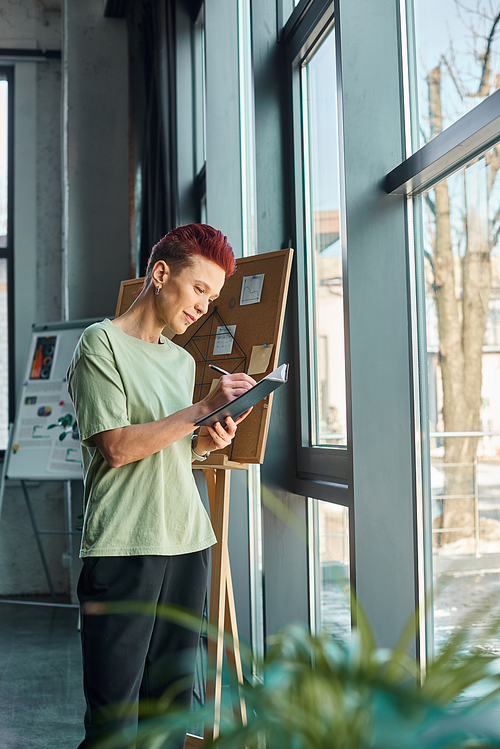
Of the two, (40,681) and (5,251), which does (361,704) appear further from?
(5,251)

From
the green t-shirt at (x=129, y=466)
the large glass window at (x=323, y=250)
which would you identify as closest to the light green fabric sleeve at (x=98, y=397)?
the green t-shirt at (x=129, y=466)

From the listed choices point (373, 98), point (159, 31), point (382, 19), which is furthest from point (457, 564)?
point (159, 31)

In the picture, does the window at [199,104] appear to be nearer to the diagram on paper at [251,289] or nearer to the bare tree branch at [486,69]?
the diagram on paper at [251,289]

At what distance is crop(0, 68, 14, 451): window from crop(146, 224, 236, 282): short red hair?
4039 millimetres

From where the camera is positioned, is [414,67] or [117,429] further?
[414,67]

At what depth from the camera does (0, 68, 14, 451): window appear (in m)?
5.15

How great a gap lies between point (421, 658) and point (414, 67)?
1423 millimetres

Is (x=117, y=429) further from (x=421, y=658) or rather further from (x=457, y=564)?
(x=421, y=658)

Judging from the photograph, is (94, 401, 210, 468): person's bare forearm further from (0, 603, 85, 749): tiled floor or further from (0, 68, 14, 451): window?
(0, 68, 14, 451): window

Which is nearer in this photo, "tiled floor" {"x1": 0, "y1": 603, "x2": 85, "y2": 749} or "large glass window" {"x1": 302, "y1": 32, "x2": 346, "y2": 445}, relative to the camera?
"large glass window" {"x1": 302, "y1": 32, "x2": 346, "y2": 445}

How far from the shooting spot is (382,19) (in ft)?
5.57

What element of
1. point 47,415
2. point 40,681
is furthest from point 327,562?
point 47,415

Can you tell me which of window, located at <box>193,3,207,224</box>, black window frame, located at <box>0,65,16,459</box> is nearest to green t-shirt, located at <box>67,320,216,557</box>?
window, located at <box>193,3,207,224</box>

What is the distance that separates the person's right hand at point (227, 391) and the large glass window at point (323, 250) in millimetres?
766
